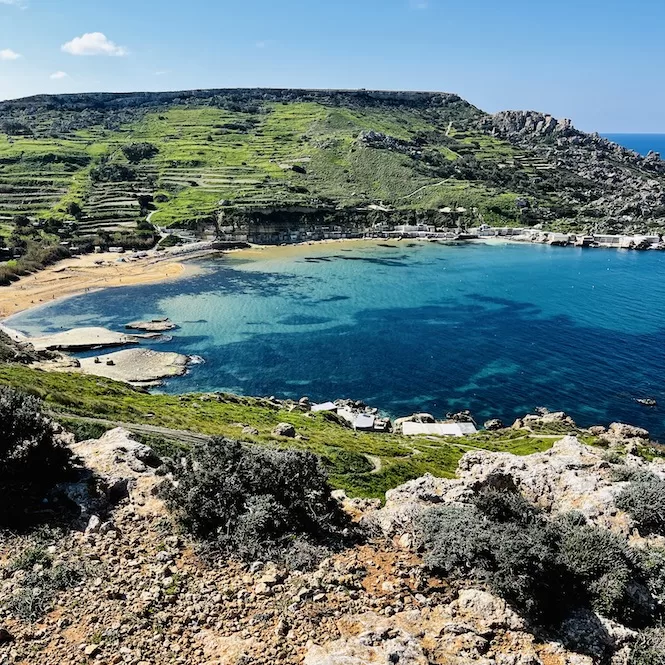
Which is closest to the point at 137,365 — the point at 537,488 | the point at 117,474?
the point at 117,474

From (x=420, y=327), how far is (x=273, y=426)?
154 ft

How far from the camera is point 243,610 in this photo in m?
11.9

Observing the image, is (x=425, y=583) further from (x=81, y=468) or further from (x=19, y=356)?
(x=19, y=356)

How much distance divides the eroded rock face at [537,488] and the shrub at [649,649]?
5.13m

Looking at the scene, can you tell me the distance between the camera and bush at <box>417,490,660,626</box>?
12.5m

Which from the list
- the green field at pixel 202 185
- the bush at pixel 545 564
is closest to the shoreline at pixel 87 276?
the green field at pixel 202 185

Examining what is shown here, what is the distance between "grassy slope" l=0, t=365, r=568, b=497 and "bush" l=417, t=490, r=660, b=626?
1510cm

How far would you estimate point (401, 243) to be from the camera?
156 metres

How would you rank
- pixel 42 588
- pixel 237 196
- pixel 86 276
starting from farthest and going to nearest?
pixel 237 196
pixel 86 276
pixel 42 588

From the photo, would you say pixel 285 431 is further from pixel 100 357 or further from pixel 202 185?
pixel 202 185

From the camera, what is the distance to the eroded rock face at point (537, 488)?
16891 millimetres

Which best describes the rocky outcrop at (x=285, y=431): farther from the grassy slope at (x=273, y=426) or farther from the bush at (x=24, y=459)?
the bush at (x=24, y=459)

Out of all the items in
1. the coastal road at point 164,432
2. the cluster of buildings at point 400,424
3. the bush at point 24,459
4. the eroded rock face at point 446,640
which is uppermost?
the bush at point 24,459

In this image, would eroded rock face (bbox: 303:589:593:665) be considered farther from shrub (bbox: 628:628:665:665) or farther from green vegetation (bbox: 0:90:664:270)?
green vegetation (bbox: 0:90:664:270)
